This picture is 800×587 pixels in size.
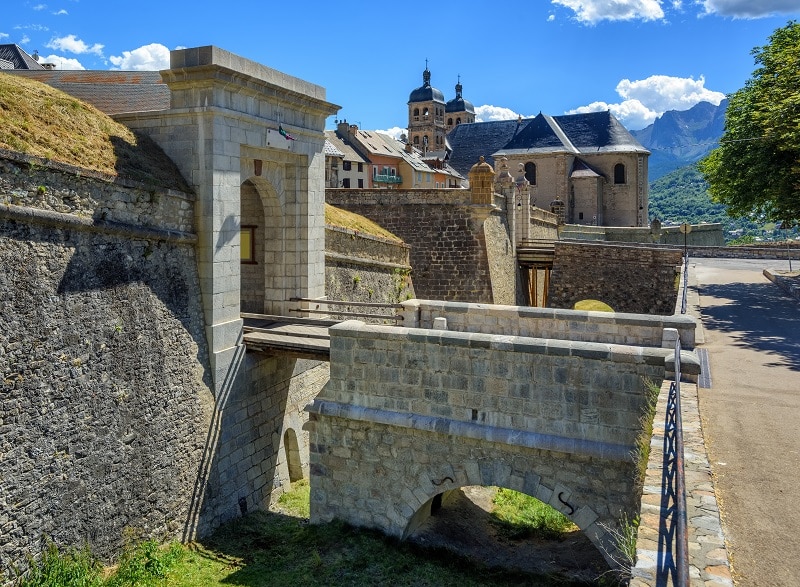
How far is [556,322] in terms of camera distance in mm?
11422

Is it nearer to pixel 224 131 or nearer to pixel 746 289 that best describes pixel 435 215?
pixel 746 289

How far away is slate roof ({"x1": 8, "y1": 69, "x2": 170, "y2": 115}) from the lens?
1361cm

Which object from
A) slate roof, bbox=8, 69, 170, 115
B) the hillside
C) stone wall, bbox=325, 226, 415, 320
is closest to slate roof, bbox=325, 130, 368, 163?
stone wall, bbox=325, 226, 415, 320

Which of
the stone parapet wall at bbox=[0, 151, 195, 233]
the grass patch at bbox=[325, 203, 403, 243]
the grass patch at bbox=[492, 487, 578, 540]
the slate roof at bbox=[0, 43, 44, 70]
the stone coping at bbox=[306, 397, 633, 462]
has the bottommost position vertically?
the grass patch at bbox=[492, 487, 578, 540]

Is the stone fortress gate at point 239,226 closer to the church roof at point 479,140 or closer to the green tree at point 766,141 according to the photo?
the green tree at point 766,141

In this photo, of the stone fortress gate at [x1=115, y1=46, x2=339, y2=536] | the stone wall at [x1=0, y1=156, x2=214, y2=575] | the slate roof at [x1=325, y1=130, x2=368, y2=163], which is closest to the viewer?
the stone wall at [x1=0, y1=156, x2=214, y2=575]

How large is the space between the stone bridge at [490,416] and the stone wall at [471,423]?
2 cm

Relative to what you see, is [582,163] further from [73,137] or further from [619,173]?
[73,137]

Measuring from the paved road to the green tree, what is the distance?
21.7 ft

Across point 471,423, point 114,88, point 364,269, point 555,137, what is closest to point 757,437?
point 471,423

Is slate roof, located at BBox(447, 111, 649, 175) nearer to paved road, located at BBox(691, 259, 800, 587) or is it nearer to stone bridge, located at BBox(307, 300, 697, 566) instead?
paved road, located at BBox(691, 259, 800, 587)

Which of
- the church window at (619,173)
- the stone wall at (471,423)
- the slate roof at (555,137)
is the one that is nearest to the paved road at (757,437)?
the stone wall at (471,423)

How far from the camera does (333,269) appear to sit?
55.2ft

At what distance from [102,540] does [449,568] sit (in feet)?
16.8
